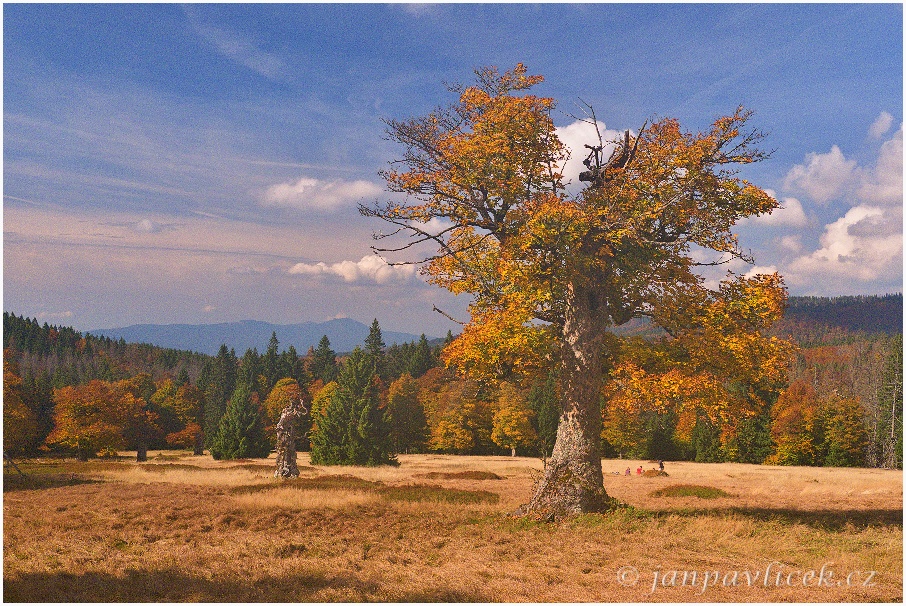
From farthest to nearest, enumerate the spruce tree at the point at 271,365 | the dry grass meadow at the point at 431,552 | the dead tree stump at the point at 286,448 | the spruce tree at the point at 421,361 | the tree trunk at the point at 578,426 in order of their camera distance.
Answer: the spruce tree at the point at 421,361 < the spruce tree at the point at 271,365 < the dead tree stump at the point at 286,448 < the tree trunk at the point at 578,426 < the dry grass meadow at the point at 431,552

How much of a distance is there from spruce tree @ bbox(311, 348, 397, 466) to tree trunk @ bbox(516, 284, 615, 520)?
113 ft

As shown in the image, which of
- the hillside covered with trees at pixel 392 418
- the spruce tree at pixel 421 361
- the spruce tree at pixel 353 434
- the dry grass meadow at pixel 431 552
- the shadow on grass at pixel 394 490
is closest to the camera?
the dry grass meadow at pixel 431 552

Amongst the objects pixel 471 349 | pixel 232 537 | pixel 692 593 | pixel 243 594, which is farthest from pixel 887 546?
pixel 232 537

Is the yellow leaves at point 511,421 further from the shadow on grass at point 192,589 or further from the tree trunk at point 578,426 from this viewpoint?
the shadow on grass at point 192,589

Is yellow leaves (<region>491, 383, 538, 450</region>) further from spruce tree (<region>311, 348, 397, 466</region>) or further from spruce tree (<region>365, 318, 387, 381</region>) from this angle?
spruce tree (<region>365, 318, 387, 381</region>)

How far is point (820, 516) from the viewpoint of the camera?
18.9 metres

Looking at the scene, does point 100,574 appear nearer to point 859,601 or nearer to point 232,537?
point 232,537

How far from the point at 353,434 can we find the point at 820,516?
3811 cm

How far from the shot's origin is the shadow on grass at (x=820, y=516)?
17312mm

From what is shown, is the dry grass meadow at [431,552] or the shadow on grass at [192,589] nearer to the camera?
the shadow on grass at [192,589]

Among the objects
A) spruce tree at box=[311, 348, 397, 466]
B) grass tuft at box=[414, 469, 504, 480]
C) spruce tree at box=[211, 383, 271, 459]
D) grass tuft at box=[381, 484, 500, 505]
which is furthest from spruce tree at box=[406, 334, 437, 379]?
grass tuft at box=[381, 484, 500, 505]

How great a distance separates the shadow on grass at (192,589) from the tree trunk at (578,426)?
762 cm

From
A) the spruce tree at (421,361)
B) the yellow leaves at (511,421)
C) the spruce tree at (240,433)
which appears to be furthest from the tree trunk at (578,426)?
the spruce tree at (421,361)

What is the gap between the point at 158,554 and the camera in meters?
13.4
